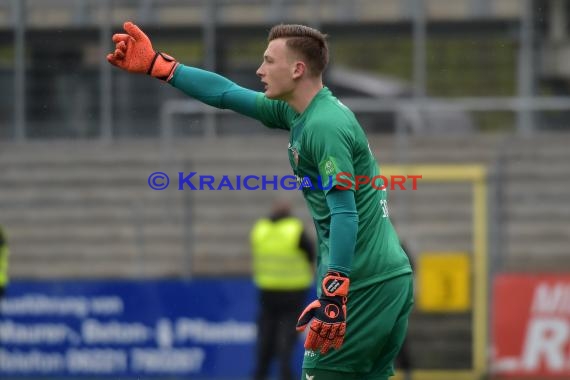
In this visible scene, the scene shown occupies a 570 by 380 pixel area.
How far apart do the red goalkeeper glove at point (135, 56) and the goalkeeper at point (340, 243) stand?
1.98ft

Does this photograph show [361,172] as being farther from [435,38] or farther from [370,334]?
[435,38]

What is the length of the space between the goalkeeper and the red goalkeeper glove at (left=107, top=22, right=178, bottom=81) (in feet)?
1.98

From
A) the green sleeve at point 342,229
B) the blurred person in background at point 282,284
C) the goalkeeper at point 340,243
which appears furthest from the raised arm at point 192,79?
the blurred person in background at point 282,284

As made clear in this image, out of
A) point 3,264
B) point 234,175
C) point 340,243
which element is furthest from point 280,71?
point 234,175

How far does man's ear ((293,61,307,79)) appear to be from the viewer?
5344 mm

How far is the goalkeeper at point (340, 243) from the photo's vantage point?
5.07 meters

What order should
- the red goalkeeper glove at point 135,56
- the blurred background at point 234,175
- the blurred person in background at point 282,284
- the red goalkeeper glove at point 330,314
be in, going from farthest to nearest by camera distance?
1. the blurred background at point 234,175
2. the blurred person in background at point 282,284
3. the red goalkeeper glove at point 135,56
4. the red goalkeeper glove at point 330,314

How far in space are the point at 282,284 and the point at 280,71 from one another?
6787 mm

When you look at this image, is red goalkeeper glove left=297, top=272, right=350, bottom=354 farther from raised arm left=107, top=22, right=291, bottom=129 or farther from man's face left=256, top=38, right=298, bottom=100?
raised arm left=107, top=22, right=291, bottom=129

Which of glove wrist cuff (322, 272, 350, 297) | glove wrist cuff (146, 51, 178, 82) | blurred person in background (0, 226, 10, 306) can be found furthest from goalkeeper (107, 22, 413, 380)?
blurred person in background (0, 226, 10, 306)

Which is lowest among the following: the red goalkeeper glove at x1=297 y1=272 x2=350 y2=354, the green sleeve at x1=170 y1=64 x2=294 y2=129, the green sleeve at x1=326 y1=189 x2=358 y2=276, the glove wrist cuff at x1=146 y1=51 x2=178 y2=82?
the red goalkeeper glove at x1=297 y1=272 x2=350 y2=354

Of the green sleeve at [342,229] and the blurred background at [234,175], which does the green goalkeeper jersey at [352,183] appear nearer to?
the green sleeve at [342,229]

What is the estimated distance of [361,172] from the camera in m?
5.27

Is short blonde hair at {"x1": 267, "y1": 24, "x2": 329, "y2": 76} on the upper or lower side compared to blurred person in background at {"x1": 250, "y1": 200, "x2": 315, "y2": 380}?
upper
